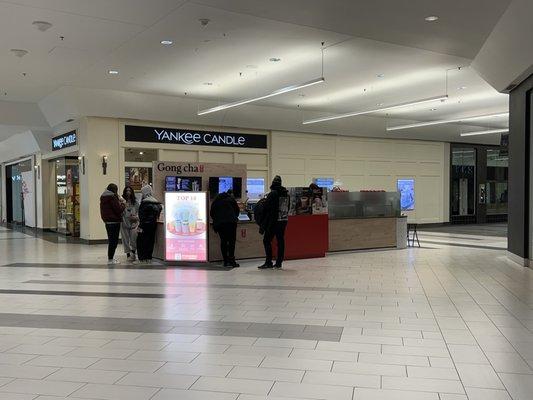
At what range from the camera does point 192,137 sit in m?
14.2

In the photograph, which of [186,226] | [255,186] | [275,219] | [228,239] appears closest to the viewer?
[275,219]

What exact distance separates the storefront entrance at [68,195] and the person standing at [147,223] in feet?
20.6

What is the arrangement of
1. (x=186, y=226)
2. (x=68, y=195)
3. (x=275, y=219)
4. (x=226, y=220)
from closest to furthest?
1. (x=226, y=220)
2. (x=275, y=219)
3. (x=186, y=226)
4. (x=68, y=195)

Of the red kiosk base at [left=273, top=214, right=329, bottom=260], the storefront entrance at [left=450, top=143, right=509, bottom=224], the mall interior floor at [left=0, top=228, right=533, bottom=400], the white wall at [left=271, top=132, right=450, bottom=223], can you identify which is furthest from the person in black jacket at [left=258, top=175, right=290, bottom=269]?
the storefront entrance at [left=450, top=143, right=509, bottom=224]

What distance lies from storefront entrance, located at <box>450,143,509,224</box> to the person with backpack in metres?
13.7

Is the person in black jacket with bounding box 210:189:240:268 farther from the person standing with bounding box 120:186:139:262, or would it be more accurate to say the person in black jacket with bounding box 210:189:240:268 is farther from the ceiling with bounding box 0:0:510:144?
the ceiling with bounding box 0:0:510:144

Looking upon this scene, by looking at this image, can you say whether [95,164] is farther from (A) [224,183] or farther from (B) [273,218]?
(B) [273,218]

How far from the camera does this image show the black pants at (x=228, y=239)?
8.20 meters

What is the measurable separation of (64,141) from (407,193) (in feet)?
39.1

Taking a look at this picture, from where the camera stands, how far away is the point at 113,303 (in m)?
5.76

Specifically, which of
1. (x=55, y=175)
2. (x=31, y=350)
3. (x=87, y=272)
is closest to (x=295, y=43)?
(x=87, y=272)

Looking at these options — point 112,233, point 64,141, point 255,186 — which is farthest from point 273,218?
point 64,141

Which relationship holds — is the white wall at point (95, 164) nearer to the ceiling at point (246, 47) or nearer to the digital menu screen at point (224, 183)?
the ceiling at point (246, 47)

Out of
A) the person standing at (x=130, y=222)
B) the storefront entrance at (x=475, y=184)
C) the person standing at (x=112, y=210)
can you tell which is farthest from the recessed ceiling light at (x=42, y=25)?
the storefront entrance at (x=475, y=184)
